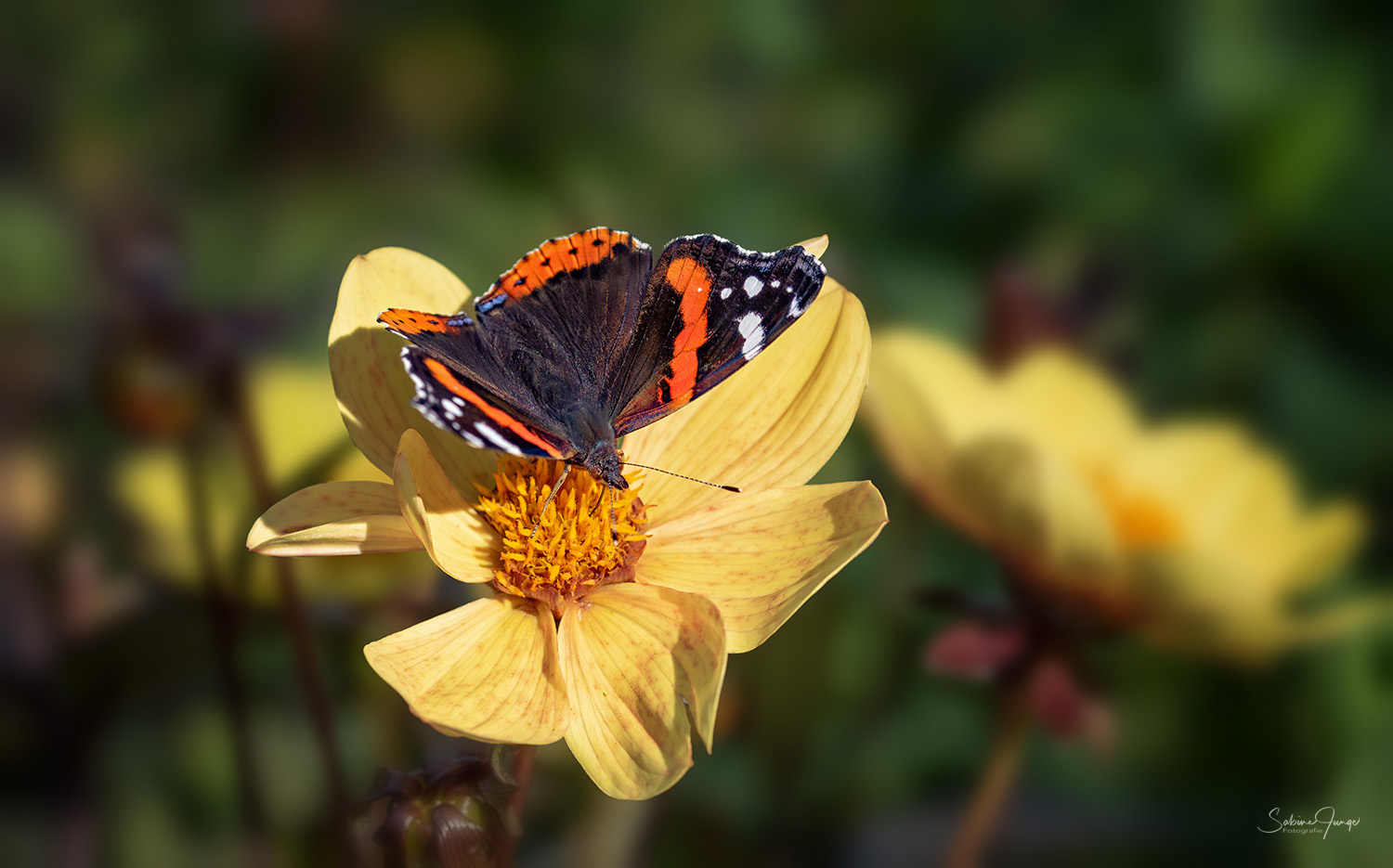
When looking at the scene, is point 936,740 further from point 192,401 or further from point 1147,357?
point 192,401

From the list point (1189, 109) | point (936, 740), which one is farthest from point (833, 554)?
point (1189, 109)

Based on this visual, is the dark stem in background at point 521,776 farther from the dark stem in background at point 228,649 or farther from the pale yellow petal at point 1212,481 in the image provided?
the pale yellow petal at point 1212,481

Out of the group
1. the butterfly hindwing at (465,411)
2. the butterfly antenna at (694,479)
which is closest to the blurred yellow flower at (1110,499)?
the butterfly antenna at (694,479)

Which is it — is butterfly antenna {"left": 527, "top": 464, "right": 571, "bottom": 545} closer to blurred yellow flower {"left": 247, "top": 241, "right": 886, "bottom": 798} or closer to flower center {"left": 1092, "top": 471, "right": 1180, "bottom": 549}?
blurred yellow flower {"left": 247, "top": 241, "right": 886, "bottom": 798}

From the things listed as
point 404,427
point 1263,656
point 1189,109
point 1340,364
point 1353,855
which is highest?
point 1189,109

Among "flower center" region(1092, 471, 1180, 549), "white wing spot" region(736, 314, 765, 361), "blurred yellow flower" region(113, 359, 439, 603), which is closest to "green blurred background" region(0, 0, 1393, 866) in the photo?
"blurred yellow flower" region(113, 359, 439, 603)
